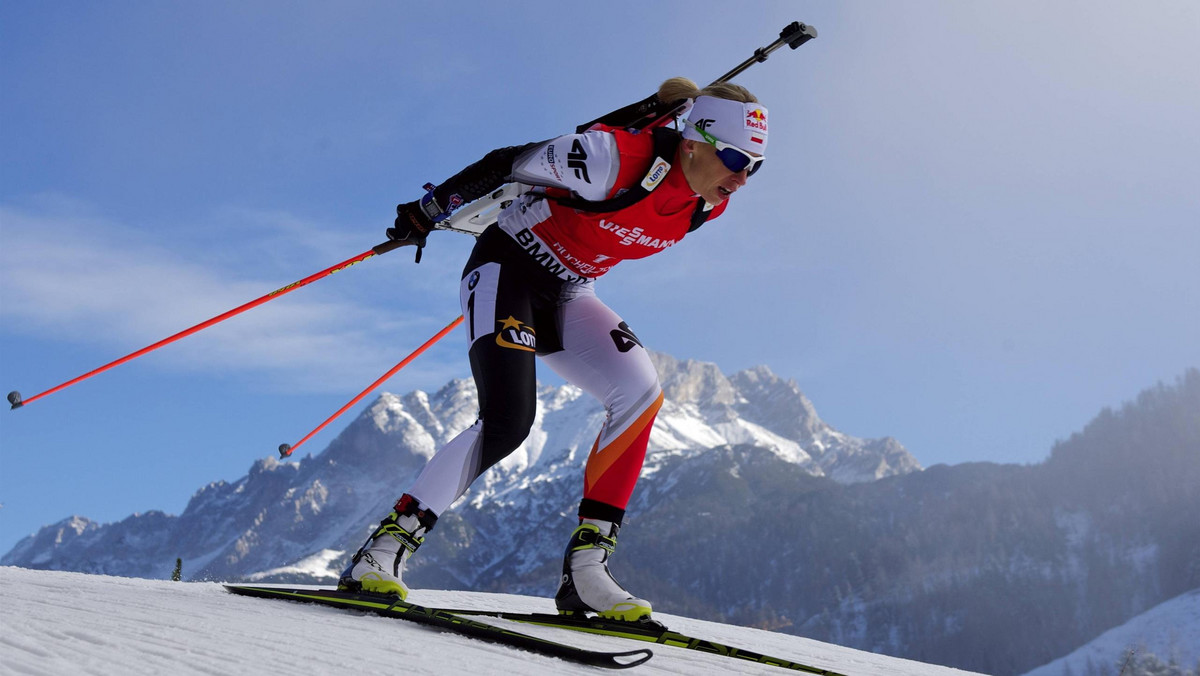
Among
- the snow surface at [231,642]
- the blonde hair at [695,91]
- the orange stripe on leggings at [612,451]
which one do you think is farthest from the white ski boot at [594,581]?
the blonde hair at [695,91]

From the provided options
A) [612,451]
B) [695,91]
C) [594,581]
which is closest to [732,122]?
[695,91]

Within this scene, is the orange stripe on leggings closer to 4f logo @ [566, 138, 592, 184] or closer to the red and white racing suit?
the red and white racing suit

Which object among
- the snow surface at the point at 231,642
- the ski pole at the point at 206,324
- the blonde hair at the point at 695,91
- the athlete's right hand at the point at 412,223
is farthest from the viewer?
the ski pole at the point at 206,324

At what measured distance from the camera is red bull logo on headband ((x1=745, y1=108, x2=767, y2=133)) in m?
4.58

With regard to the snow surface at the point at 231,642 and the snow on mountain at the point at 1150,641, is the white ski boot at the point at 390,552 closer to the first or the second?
the snow surface at the point at 231,642

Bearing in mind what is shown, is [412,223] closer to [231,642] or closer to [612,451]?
[612,451]

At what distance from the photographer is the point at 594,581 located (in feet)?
14.3

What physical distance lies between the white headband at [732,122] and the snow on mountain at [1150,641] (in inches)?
7207

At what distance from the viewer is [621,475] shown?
15.2 feet

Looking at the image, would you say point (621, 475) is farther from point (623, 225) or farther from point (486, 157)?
point (486, 157)

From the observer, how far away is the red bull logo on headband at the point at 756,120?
4.58 m

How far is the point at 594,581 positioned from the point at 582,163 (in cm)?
193

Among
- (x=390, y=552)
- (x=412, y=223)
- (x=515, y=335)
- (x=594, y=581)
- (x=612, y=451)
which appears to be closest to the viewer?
(x=390, y=552)

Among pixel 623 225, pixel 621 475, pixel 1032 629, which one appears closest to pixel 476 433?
pixel 621 475
